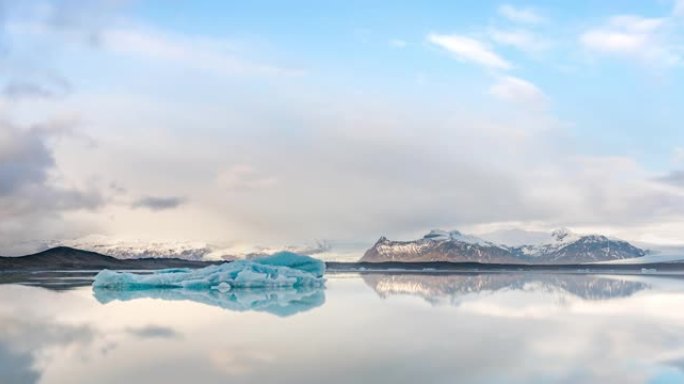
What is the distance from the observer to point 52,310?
1293 cm

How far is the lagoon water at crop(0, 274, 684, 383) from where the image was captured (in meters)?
6.05

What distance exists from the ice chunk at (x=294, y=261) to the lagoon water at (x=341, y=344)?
14.8 m

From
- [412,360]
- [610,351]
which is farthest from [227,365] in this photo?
[610,351]

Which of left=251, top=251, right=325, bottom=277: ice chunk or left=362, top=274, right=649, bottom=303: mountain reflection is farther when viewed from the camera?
left=251, top=251, right=325, bottom=277: ice chunk

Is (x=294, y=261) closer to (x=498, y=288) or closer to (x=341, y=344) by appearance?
(x=498, y=288)

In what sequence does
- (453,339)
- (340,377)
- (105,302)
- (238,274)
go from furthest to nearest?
(238,274) < (105,302) < (453,339) < (340,377)

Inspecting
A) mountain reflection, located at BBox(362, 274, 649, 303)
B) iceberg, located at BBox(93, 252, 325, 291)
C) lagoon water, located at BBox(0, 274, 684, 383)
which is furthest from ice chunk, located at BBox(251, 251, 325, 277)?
lagoon water, located at BBox(0, 274, 684, 383)

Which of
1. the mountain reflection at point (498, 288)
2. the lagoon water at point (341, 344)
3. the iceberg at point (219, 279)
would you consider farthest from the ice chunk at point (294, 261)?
the lagoon water at point (341, 344)

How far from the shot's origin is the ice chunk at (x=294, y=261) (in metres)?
28.2

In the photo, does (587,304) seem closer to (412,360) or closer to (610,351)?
(610,351)

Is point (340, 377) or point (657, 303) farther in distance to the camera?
point (657, 303)

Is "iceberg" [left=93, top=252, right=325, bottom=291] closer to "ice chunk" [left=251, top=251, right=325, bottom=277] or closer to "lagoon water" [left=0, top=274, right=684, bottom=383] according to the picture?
"ice chunk" [left=251, top=251, right=325, bottom=277]

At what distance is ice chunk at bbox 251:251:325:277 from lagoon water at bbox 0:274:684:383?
14.8 m

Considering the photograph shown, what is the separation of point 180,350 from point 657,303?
11611 millimetres
